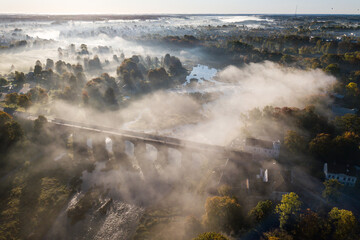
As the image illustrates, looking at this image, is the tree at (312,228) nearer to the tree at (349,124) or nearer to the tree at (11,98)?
the tree at (349,124)

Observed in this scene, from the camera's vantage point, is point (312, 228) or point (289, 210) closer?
point (312, 228)

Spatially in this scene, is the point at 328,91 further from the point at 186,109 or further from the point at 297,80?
the point at 186,109

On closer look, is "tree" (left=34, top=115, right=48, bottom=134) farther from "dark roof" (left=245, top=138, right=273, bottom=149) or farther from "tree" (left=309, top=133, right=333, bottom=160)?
"tree" (left=309, top=133, right=333, bottom=160)

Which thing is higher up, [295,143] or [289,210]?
[295,143]

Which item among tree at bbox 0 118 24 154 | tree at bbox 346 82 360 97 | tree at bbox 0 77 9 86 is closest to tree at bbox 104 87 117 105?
tree at bbox 0 118 24 154

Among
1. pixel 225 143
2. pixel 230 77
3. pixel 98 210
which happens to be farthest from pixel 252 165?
pixel 230 77

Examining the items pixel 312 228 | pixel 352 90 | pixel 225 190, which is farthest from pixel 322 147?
pixel 352 90

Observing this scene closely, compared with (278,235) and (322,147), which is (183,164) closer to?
(278,235)
